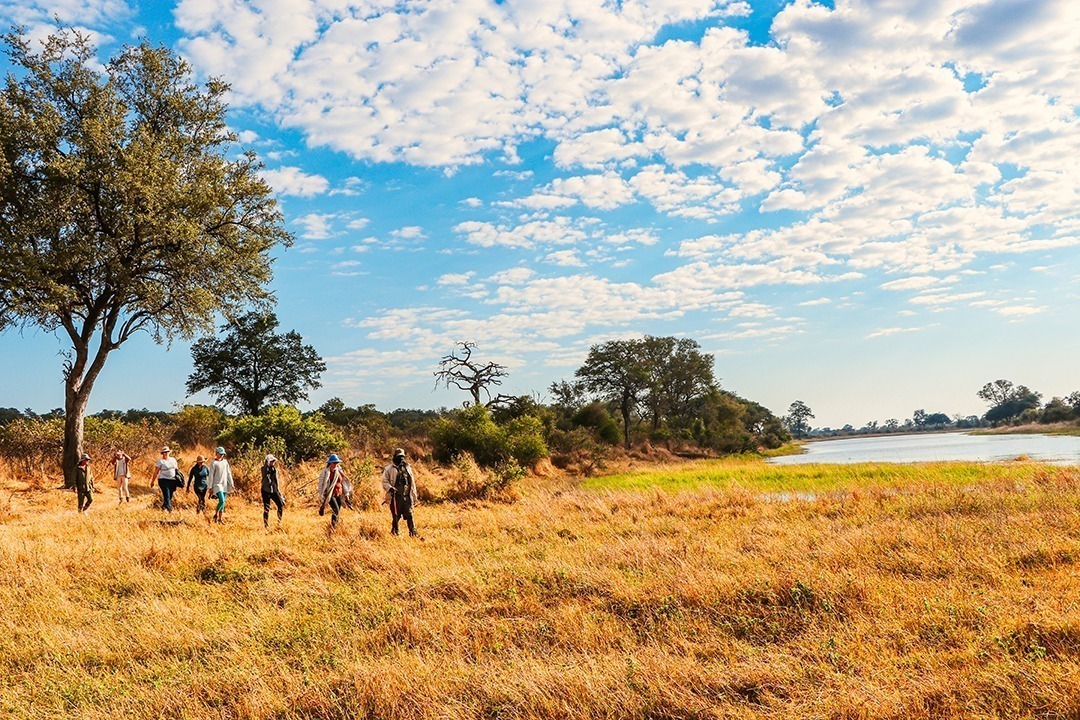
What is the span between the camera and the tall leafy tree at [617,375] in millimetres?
66562

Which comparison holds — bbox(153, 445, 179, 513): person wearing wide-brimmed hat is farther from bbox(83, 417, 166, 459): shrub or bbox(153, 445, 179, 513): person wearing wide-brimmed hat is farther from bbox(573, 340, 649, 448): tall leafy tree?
bbox(573, 340, 649, 448): tall leafy tree

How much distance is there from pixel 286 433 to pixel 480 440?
1085 centimetres

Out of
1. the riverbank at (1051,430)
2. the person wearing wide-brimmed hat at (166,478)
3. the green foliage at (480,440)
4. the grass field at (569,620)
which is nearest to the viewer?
the grass field at (569,620)

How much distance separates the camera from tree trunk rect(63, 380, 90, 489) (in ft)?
70.8

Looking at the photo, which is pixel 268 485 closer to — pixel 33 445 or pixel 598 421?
pixel 33 445

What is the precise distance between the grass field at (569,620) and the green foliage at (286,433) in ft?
43.9

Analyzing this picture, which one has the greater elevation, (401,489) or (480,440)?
(480,440)

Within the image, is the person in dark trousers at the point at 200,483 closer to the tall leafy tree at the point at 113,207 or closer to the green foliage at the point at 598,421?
the tall leafy tree at the point at 113,207

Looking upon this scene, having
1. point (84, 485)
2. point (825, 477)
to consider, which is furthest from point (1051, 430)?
point (84, 485)

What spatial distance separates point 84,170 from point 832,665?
958 inches

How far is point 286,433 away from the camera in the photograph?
2831 cm

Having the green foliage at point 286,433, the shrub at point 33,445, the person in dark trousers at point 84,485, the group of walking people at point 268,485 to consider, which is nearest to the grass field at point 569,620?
the group of walking people at point 268,485

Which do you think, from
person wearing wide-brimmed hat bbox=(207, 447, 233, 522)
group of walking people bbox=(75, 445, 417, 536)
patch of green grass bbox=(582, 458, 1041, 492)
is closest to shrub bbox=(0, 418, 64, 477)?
group of walking people bbox=(75, 445, 417, 536)

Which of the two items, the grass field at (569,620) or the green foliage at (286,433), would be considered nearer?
the grass field at (569,620)
